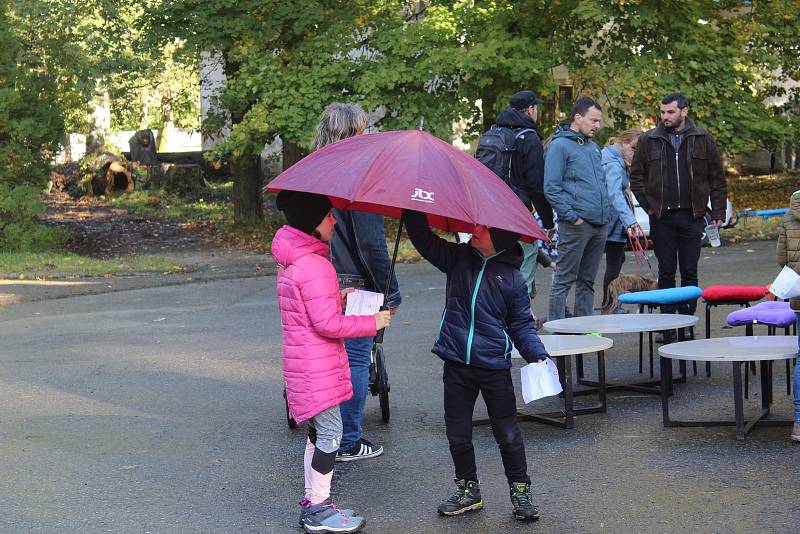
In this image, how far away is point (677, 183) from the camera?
9531 millimetres

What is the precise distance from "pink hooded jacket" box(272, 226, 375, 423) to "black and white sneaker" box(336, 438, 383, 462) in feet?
4.57

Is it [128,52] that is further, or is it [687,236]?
[128,52]

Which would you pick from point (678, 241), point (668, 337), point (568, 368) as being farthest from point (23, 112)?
point (568, 368)

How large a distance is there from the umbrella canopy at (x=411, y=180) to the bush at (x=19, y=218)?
15.5 meters

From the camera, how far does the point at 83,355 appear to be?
10297 millimetres

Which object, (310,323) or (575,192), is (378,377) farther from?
(575,192)

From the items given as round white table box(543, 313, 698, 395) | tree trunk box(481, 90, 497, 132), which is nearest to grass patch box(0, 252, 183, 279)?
tree trunk box(481, 90, 497, 132)

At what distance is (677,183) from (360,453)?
14.0 ft

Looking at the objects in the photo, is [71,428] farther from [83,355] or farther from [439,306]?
[439,306]

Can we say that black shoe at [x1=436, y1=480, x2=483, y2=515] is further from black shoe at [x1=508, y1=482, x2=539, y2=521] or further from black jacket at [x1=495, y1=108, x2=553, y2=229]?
black jacket at [x1=495, y1=108, x2=553, y2=229]

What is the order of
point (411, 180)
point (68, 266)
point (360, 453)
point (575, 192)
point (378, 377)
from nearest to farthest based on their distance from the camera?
1. point (411, 180)
2. point (360, 453)
3. point (378, 377)
4. point (575, 192)
5. point (68, 266)

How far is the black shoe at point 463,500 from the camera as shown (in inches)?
216

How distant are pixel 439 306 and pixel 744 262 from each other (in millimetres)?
5116

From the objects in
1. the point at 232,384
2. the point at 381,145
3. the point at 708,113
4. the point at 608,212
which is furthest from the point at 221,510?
the point at 708,113
